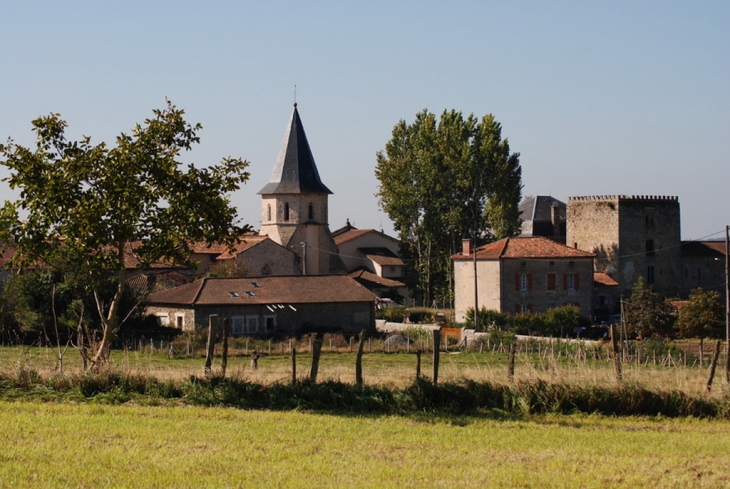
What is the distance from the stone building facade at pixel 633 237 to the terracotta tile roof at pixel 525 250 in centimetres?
Answer: 609

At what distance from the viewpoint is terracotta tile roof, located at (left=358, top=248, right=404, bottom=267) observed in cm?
6669

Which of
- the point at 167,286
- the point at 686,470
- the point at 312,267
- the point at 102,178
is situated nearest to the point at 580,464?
the point at 686,470

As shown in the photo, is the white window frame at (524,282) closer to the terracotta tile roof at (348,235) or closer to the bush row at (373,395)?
the terracotta tile roof at (348,235)

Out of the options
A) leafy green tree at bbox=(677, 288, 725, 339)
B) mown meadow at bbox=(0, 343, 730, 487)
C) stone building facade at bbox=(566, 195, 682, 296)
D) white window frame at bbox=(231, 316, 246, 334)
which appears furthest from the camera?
stone building facade at bbox=(566, 195, 682, 296)

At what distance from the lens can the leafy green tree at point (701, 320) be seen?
44.1m

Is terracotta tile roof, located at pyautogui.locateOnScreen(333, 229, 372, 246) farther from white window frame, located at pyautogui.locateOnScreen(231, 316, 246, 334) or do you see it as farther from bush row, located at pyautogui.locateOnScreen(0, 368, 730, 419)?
bush row, located at pyautogui.locateOnScreen(0, 368, 730, 419)

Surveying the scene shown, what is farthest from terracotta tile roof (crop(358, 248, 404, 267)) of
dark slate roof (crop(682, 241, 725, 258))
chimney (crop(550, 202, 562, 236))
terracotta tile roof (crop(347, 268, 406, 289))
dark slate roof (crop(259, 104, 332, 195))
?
dark slate roof (crop(682, 241, 725, 258))

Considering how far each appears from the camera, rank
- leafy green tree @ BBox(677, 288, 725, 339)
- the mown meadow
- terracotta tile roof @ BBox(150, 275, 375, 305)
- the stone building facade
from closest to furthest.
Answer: the mown meadow → terracotta tile roof @ BBox(150, 275, 375, 305) → leafy green tree @ BBox(677, 288, 725, 339) → the stone building facade

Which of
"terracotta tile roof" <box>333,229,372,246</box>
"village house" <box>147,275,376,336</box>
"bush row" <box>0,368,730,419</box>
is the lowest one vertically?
"bush row" <box>0,368,730,419</box>

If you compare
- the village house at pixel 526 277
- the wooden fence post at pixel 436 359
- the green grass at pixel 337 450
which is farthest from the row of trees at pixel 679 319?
the green grass at pixel 337 450

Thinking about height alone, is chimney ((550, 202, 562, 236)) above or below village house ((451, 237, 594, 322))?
above

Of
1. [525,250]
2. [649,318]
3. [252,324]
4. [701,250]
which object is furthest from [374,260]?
[252,324]

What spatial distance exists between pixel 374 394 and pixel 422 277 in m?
45.8

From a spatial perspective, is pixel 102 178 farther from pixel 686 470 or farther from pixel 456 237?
pixel 456 237
